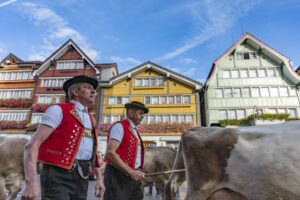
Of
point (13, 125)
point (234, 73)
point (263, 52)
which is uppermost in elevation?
point (263, 52)

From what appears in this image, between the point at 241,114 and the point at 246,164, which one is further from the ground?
the point at 241,114

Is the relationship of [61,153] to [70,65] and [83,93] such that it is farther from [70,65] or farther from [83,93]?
[70,65]

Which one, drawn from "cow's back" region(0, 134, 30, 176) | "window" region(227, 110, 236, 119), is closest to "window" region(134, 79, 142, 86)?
"window" region(227, 110, 236, 119)

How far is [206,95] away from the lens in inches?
955

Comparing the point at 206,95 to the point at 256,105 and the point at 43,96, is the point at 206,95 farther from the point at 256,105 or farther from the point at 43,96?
the point at 43,96

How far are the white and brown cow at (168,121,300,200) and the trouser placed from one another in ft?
5.03

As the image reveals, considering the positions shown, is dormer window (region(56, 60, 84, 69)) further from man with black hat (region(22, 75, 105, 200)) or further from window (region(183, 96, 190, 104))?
man with black hat (region(22, 75, 105, 200))

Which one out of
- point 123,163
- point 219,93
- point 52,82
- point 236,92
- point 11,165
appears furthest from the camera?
point 52,82

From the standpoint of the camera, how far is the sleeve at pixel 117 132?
299 cm

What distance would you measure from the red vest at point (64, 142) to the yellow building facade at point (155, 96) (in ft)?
68.3

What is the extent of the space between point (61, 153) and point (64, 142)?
114mm

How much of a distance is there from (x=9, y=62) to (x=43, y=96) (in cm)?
909

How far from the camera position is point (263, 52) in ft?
81.5

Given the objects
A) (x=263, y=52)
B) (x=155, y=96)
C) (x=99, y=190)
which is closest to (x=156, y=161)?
(x=99, y=190)
